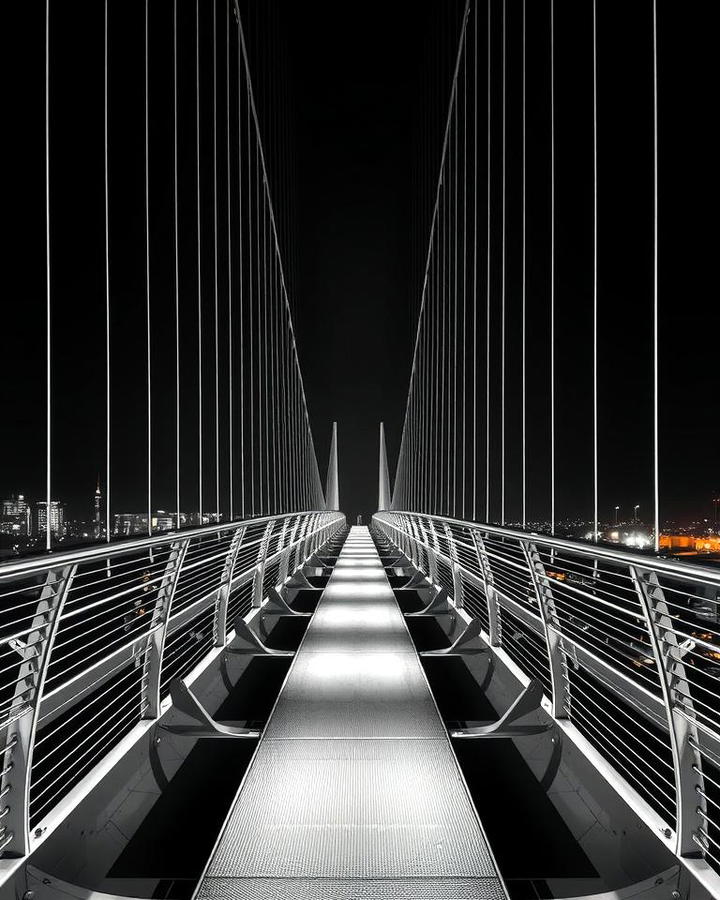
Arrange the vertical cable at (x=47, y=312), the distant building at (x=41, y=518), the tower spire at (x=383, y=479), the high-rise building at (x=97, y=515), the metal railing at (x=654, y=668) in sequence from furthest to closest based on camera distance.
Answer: the tower spire at (x=383, y=479)
the high-rise building at (x=97, y=515)
the vertical cable at (x=47, y=312)
the distant building at (x=41, y=518)
the metal railing at (x=654, y=668)

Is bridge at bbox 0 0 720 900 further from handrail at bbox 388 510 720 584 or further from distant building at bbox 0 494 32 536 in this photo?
distant building at bbox 0 494 32 536

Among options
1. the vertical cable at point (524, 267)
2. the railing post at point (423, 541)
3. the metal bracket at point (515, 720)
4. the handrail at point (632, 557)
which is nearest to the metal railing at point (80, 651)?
the metal bracket at point (515, 720)

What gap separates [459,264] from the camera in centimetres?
1805

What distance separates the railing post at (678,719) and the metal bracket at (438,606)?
14.2 ft

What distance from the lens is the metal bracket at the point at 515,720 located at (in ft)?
10.5

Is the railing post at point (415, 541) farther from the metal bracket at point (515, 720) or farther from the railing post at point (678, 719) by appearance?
the railing post at point (678, 719)

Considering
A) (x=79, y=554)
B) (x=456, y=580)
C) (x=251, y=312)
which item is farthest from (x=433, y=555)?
(x=251, y=312)

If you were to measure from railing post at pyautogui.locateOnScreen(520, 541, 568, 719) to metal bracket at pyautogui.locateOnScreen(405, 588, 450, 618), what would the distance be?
3.22 m

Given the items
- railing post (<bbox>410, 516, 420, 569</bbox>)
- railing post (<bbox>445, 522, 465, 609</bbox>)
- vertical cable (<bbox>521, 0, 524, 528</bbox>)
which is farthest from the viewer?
railing post (<bbox>410, 516, 420, 569</bbox>)

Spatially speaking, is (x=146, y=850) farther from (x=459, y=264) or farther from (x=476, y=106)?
(x=459, y=264)

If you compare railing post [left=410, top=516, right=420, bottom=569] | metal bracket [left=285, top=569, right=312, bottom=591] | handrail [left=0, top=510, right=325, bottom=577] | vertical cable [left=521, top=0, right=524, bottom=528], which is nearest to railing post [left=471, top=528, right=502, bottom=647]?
handrail [left=0, top=510, right=325, bottom=577]

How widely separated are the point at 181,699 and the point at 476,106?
1377 cm

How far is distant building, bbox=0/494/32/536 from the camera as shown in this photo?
4191mm

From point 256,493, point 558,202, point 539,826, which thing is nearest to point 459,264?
point 256,493
